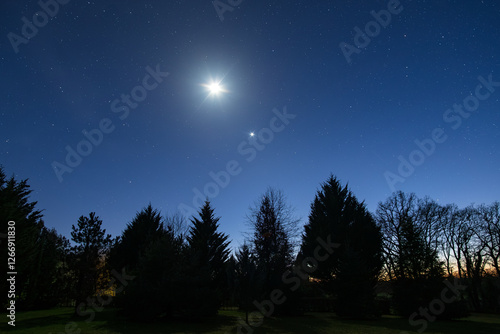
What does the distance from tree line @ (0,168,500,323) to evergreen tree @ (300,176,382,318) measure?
0.10m

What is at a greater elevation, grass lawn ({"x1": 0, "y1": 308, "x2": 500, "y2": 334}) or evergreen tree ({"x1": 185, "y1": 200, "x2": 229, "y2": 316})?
evergreen tree ({"x1": 185, "y1": 200, "x2": 229, "y2": 316})

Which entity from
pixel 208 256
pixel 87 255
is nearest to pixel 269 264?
pixel 208 256

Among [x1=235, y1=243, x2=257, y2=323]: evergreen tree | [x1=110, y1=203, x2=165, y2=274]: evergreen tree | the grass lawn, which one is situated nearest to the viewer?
the grass lawn

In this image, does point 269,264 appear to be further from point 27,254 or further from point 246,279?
point 27,254

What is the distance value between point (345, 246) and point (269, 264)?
7449mm

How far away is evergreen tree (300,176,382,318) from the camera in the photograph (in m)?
17.8

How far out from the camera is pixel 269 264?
2395 cm

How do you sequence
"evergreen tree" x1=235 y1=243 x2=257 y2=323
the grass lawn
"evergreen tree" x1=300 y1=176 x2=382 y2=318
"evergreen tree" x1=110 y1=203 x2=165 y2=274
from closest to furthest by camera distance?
the grass lawn → "evergreen tree" x1=235 y1=243 x2=257 y2=323 → "evergreen tree" x1=300 y1=176 x2=382 y2=318 → "evergreen tree" x1=110 y1=203 x2=165 y2=274

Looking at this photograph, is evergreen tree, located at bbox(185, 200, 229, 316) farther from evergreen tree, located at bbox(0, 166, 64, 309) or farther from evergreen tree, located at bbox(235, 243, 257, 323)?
evergreen tree, located at bbox(0, 166, 64, 309)

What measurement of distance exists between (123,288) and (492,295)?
4098 centimetres

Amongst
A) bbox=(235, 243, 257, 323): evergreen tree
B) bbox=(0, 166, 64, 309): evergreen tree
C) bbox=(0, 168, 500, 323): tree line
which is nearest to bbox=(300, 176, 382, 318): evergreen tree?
bbox=(0, 168, 500, 323): tree line

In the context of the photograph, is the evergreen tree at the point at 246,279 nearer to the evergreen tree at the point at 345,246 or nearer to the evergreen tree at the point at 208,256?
the evergreen tree at the point at 208,256

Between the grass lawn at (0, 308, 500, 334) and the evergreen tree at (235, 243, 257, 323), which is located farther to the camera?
the evergreen tree at (235, 243, 257, 323)

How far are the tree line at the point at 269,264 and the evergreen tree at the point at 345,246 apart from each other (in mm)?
102
